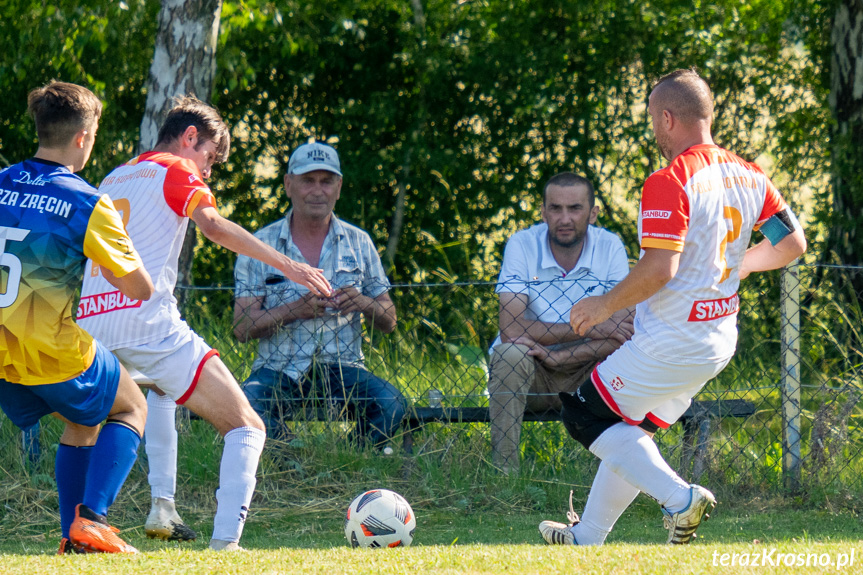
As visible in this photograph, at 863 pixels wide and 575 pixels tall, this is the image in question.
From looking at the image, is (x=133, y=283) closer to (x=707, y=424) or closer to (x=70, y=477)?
(x=70, y=477)

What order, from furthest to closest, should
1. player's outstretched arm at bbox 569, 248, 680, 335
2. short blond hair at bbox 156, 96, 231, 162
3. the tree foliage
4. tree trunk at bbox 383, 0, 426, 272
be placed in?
tree trunk at bbox 383, 0, 426, 272 → the tree foliage → short blond hair at bbox 156, 96, 231, 162 → player's outstretched arm at bbox 569, 248, 680, 335

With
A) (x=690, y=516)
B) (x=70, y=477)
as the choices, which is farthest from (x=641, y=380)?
(x=70, y=477)

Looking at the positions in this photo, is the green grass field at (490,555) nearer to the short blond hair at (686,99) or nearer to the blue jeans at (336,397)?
the blue jeans at (336,397)

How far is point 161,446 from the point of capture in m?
4.23

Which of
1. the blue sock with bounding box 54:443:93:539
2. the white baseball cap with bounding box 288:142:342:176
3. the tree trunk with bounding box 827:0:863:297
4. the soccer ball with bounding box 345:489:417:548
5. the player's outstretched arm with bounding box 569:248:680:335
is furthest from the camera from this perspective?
the tree trunk with bounding box 827:0:863:297

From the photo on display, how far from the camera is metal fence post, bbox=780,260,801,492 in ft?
16.2

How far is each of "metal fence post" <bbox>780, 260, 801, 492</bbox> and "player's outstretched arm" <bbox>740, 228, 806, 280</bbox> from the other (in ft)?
4.57

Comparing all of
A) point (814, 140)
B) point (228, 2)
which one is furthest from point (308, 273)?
point (814, 140)

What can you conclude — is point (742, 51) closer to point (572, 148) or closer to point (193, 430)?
point (572, 148)

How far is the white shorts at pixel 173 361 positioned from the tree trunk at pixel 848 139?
6.18 metres

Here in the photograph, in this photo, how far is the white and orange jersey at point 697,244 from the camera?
3342mm

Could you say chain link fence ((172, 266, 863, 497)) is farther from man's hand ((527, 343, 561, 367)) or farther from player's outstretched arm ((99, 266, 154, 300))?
player's outstretched arm ((99, 266, 154, 300))

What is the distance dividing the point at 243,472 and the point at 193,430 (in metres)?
2.02

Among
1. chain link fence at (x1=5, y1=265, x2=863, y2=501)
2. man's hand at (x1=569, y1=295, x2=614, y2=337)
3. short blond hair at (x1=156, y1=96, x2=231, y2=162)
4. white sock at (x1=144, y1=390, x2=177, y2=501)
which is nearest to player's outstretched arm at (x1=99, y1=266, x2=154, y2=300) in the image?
short blond hair at (x1=156, y1=96, x2=231, y2=162)
